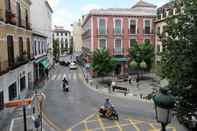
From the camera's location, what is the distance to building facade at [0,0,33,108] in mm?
15398

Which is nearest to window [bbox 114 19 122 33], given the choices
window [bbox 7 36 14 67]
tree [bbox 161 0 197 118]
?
window [bbox 7 36 14 67]

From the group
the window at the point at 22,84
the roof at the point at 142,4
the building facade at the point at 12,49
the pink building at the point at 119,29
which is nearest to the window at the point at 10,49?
the building facade at the point at 12,49

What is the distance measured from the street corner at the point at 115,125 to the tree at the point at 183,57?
677 cm

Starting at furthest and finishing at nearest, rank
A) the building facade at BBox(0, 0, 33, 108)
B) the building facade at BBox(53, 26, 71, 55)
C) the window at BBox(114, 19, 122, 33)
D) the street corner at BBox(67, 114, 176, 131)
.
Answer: the building facade at BBox(53, 26, 71, 55) < the window at BBox(114, 19, 122, 33) < the building facade at BBox(0, 0, 33, 108) < the street corner at BBox(67, 114, 176, 131)

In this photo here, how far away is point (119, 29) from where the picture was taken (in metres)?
34.7

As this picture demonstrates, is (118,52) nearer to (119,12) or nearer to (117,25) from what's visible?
(117,25)

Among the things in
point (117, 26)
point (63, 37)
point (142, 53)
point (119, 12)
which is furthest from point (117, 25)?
point (63, 37)

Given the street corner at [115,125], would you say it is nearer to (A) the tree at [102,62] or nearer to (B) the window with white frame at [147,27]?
(A) the tree at [102,62]

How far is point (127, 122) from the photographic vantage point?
14.9 metres

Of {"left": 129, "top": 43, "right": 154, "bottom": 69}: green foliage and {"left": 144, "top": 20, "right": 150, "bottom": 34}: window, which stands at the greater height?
{"left": 144, "top": 20, "right": 150, "bottom": 34}: window

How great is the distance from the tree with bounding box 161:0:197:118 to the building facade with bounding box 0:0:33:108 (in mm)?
10702

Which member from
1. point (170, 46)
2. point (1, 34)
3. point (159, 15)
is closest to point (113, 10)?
point (159, 15)

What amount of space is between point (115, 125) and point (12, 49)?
1010 cm

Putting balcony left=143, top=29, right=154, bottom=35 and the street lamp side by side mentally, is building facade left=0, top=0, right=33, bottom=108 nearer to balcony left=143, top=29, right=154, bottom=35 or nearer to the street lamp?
the street lamp
